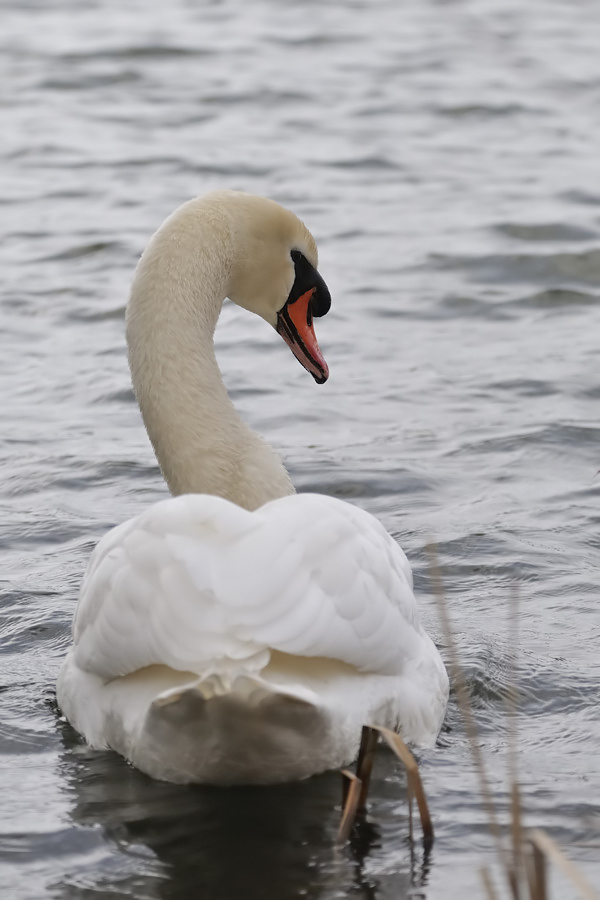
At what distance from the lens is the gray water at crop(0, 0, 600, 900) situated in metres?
4.11

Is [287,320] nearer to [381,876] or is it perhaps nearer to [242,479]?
[242,479]

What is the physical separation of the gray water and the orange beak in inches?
36.9

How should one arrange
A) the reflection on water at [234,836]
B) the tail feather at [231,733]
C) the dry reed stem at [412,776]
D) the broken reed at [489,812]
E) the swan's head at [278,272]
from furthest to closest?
the swan's head at [278,272], the reflection on water at [234,836], the tail feather at [231,733], the dry reed stem at [412,776], the broken reed at [489,812]

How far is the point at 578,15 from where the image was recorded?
18047 millimetres

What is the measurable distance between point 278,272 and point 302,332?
0.27 m

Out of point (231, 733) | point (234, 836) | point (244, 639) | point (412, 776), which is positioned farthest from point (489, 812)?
point (234, 836)

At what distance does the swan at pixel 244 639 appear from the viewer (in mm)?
3707

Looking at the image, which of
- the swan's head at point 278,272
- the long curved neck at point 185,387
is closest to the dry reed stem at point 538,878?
the long curved neck at point 185,387

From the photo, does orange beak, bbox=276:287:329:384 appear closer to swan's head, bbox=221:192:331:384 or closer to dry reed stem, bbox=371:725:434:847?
swan's head, bbox=221:192:331:384

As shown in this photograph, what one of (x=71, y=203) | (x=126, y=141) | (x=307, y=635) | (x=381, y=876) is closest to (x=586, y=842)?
(x=381, y=876)

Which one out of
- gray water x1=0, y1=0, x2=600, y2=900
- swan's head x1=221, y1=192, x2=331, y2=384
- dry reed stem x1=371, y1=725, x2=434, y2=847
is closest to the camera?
dry reed stem x1=371, y1=725, x2=434, y2=847

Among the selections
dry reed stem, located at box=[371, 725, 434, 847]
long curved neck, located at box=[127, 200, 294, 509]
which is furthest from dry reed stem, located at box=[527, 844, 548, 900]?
long curved neck, located at box=[127, 200, 294, 509]

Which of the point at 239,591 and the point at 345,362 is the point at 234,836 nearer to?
the point at 239,591

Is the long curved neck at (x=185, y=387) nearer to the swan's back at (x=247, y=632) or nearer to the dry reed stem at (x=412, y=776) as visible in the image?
the swan's back at (x=247, y=632)
